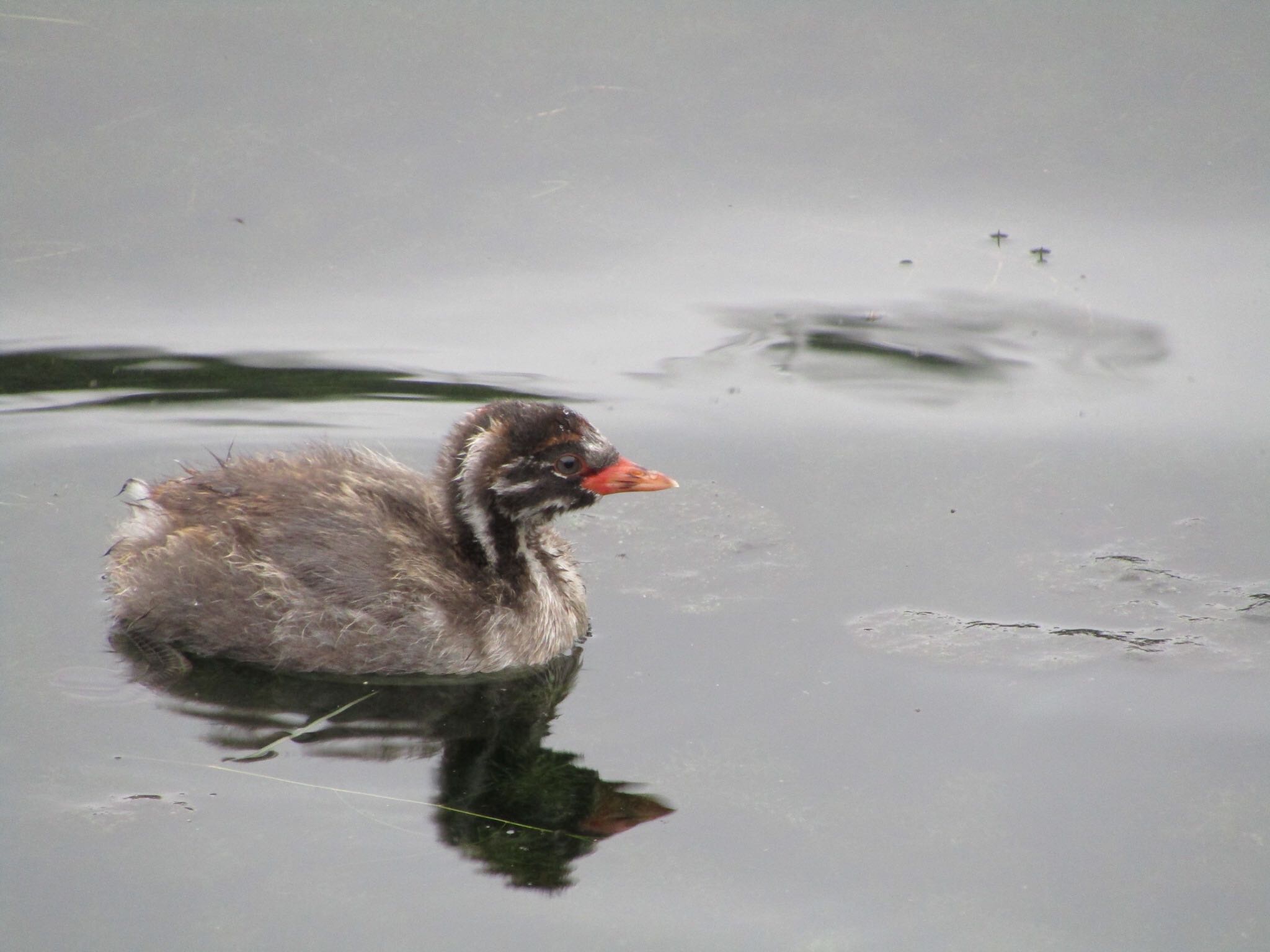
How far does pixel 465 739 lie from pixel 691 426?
8.69 ft

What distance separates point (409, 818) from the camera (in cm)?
591

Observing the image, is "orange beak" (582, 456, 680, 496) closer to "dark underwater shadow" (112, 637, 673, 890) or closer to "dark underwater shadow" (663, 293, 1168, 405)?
"dark underwater shadow" (112, 637, 673, 890)

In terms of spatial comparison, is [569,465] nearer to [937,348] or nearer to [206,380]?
[206,380]

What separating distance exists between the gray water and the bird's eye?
0.62 meters

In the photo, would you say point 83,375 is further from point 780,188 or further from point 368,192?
point 780,188

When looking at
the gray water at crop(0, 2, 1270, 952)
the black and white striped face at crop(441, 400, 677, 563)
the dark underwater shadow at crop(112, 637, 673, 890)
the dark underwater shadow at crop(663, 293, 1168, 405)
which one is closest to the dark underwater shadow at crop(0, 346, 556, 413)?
the gray water at crop(0, 2, 1270, 952)

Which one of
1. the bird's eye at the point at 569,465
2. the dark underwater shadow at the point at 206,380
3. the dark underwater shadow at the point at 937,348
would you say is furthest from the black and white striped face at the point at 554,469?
the dark underwater shadow at the point at 937,348

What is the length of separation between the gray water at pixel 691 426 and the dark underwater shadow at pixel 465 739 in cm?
2

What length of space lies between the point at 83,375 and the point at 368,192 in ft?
7.03

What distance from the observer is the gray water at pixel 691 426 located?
579 cm

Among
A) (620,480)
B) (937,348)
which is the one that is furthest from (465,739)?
(937,348)

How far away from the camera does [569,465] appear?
23.7 feet

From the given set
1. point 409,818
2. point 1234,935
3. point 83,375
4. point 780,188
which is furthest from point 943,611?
point 83,375

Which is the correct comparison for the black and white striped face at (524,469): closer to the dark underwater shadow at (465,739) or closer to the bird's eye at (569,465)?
the bird's eye at (569,465)
